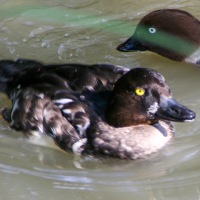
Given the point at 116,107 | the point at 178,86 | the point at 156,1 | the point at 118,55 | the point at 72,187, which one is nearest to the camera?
the point at 72,187

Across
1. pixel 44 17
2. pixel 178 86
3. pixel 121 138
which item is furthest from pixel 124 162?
pixel 44 17

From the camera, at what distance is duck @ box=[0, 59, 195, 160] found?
15.0 ft

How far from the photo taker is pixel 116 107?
4.72m

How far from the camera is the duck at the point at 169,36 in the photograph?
6.14 meters

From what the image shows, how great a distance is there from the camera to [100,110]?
15.8ft

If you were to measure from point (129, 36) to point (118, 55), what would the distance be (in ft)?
1.59

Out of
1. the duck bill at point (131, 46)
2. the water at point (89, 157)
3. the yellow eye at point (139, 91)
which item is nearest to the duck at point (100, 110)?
the yellow eye at point (139, 91)

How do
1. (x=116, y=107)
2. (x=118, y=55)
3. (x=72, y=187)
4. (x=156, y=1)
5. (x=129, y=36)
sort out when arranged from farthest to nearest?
(x=156, y=1)
(x=129, y=36)
(x=118, y=55)
(x=116, y=107)
(x=72, y=187)

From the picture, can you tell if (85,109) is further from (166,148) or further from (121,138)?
(166,148)

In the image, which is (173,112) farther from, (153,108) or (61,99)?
(61,99)

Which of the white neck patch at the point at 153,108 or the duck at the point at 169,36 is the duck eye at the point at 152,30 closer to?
the duck at the point at 169,36

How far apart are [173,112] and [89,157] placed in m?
0.72

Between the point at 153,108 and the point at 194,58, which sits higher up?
the point at 153,108

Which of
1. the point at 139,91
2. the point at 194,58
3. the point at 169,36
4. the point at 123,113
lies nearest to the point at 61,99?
the point at 123,113
